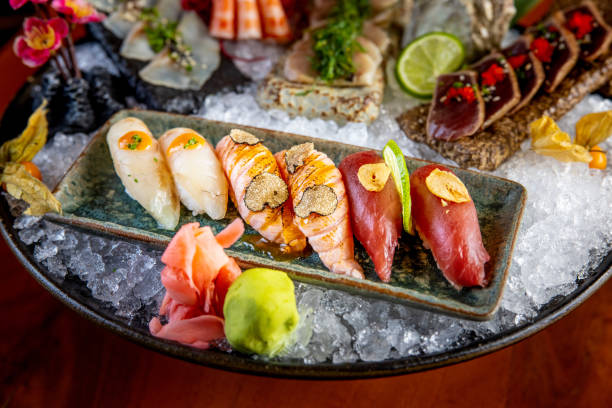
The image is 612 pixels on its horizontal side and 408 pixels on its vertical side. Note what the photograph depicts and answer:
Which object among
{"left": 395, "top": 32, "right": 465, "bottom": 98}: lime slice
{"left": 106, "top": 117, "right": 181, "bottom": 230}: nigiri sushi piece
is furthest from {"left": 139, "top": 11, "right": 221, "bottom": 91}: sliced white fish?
{"left": 395, "top": 32, "right": 465, "bottom": 98}: lime slice

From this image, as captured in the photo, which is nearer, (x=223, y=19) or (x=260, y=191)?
(x=260, y=191)

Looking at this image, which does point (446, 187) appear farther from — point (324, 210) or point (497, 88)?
point (497, 88)

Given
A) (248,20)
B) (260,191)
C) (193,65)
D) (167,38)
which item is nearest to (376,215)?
(260,191)

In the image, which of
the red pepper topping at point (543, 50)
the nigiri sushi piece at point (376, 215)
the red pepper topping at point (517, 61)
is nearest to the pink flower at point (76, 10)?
the nigiri sushi piece at point (376, 215)

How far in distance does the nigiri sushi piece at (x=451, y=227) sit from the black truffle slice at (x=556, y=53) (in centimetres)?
124

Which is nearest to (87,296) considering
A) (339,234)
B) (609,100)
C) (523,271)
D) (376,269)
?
(339,234)

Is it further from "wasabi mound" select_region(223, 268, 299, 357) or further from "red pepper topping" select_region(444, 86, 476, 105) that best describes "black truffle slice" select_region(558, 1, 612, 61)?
"wasabi mound" select_region(223, 268, 299, 357)

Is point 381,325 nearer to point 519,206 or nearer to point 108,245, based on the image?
point 519,206

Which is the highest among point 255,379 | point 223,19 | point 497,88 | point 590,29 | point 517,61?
point 590,29

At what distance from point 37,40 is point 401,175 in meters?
1.93

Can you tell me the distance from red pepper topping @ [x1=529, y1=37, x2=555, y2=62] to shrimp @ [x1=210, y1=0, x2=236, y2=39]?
1.89 metres

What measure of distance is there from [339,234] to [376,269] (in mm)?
197

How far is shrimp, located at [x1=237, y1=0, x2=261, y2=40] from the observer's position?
312cm

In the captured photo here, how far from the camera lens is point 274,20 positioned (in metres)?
3.18
